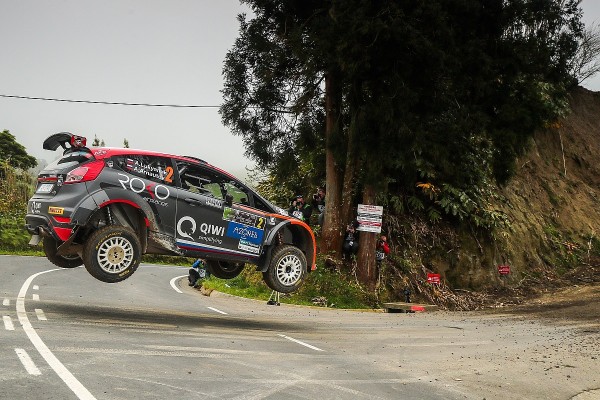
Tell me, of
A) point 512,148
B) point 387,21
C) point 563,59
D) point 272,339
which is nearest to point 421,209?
point 512,148

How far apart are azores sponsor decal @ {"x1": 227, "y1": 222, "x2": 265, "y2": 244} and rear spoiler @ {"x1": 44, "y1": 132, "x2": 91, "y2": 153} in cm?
261

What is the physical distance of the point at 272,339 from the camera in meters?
9.32

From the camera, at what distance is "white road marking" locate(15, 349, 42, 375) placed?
564 centimetres

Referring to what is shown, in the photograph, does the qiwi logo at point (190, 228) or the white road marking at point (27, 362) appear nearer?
the white road marking at point (27, 362)

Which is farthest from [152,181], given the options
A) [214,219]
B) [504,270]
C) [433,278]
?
[504,270]

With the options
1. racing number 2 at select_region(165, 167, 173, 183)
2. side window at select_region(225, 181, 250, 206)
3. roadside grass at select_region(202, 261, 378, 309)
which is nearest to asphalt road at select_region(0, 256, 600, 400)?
roadside grass at select_region(202, 261, 378, 309)

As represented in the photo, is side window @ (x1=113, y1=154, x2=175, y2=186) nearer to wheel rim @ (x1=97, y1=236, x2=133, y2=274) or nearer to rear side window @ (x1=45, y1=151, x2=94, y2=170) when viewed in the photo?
rear side window @ (x1=45, y1=151, x2=94, y2=170)

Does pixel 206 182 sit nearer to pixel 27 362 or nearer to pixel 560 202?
pixel 27 362

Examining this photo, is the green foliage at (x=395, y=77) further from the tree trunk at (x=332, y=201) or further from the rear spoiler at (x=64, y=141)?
the rear spoiler at (x=64, y=141)

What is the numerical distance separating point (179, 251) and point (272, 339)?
6.68 ft

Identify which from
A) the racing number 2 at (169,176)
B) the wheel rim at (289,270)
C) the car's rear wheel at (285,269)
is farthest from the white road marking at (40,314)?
the wheel rim at (289,270)

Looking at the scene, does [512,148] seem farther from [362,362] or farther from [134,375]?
[134,375]

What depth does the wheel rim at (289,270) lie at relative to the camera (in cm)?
1062

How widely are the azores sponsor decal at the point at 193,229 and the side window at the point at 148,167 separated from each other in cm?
65
